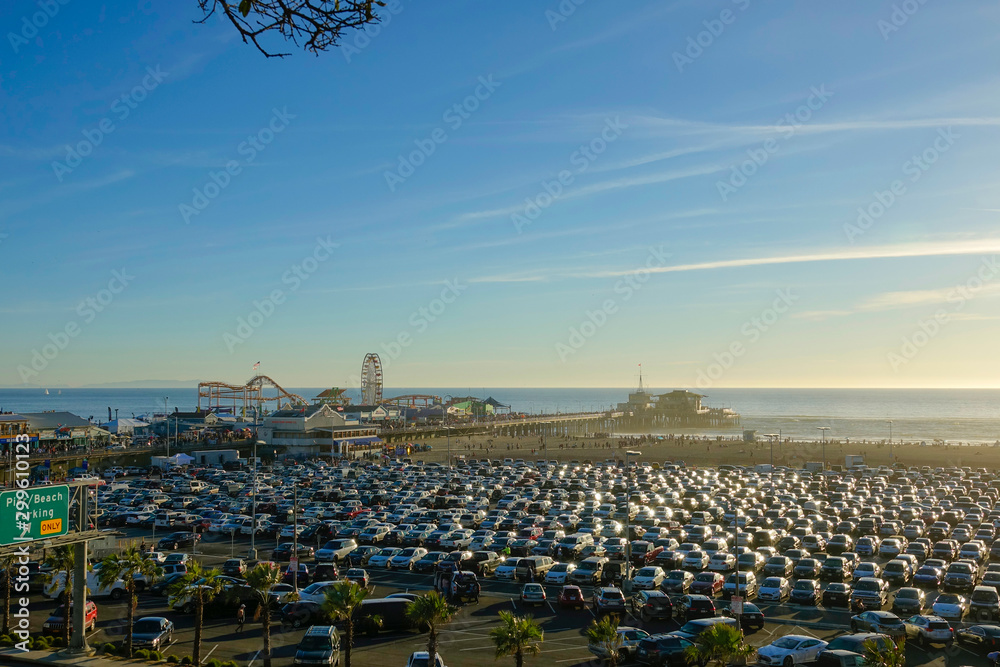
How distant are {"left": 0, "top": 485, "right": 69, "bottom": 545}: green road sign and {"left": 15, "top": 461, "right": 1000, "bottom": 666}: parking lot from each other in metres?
4.94

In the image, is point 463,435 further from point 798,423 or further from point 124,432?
point 798,423

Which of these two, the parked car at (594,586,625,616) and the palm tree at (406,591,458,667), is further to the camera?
the parked car at (594,586,625,616)

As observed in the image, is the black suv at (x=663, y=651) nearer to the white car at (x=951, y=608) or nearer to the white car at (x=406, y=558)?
the white car at (x=951, y=608)

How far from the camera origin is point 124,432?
100m

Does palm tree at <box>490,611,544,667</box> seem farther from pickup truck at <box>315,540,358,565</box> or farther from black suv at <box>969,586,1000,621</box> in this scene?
pickup truck at <box>315,540,358,565</box>

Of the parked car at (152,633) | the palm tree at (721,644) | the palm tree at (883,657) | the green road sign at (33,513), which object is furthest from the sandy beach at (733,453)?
the green road sign at (33,513)

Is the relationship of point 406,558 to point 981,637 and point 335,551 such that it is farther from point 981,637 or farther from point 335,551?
point 981,637

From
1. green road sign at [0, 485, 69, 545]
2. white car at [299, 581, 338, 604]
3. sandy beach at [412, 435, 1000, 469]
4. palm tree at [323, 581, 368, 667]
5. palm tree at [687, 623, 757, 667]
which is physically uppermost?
green road sign at [0, 485, 69, 545]

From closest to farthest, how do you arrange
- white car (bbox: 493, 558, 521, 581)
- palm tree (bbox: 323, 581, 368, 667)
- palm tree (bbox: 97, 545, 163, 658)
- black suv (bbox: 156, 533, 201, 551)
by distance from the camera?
1. palm tree (bbox: 323, 581, 368, 667)
2. palm tree (bbox: 97, 545, 163, 658)
3. white car (bbox: 493, 558, 521, 581)
4. black suv (bbox: 156, 533, 201, 551)

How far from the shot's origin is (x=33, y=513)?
1809cm

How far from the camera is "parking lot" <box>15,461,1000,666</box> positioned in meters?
23.0

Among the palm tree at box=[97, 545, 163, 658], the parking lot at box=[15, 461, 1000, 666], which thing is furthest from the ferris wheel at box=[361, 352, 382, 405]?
the palm tree at box=[97, 545, 163, 658]

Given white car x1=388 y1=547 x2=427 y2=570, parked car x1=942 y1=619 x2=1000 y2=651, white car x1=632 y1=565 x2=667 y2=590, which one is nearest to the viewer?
parked car x1=942 y1=619 x2=1000 y2=651

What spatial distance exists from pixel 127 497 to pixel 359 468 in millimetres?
24072
